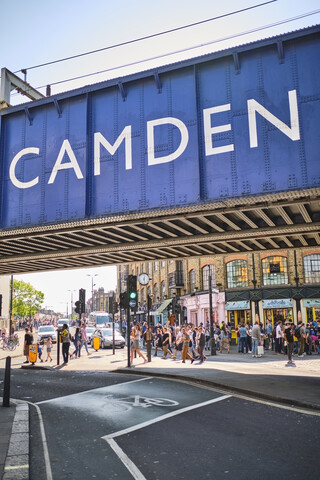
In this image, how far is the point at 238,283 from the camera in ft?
126

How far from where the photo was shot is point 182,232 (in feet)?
60.9

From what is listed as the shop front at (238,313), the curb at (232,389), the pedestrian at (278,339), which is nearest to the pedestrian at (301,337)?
the pedestrian at (278,339)

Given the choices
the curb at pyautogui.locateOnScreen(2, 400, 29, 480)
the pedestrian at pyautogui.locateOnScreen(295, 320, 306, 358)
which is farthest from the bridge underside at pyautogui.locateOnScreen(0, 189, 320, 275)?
the curb at pyautogui.locateOnScreen(2, 400, 29, 480)

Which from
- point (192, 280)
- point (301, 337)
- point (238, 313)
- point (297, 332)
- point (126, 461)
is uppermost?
point (192, 280)

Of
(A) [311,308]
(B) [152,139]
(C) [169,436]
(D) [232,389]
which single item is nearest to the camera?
(C) [169,436]

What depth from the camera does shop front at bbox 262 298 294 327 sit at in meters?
35.4

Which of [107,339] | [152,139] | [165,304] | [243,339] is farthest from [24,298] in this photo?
[152,139]

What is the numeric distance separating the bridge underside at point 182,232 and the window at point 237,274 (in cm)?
1593

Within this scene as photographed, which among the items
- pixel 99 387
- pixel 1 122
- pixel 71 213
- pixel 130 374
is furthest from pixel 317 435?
pixel 1 122

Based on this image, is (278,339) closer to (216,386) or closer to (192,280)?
(216,386)

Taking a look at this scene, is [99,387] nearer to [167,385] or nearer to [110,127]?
[167,385]

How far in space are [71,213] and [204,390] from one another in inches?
321

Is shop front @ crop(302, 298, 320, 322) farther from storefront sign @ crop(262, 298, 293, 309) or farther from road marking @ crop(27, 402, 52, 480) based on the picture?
road marking @ crop(27, 402, 52, 480)

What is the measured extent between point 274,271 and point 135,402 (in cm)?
2827
